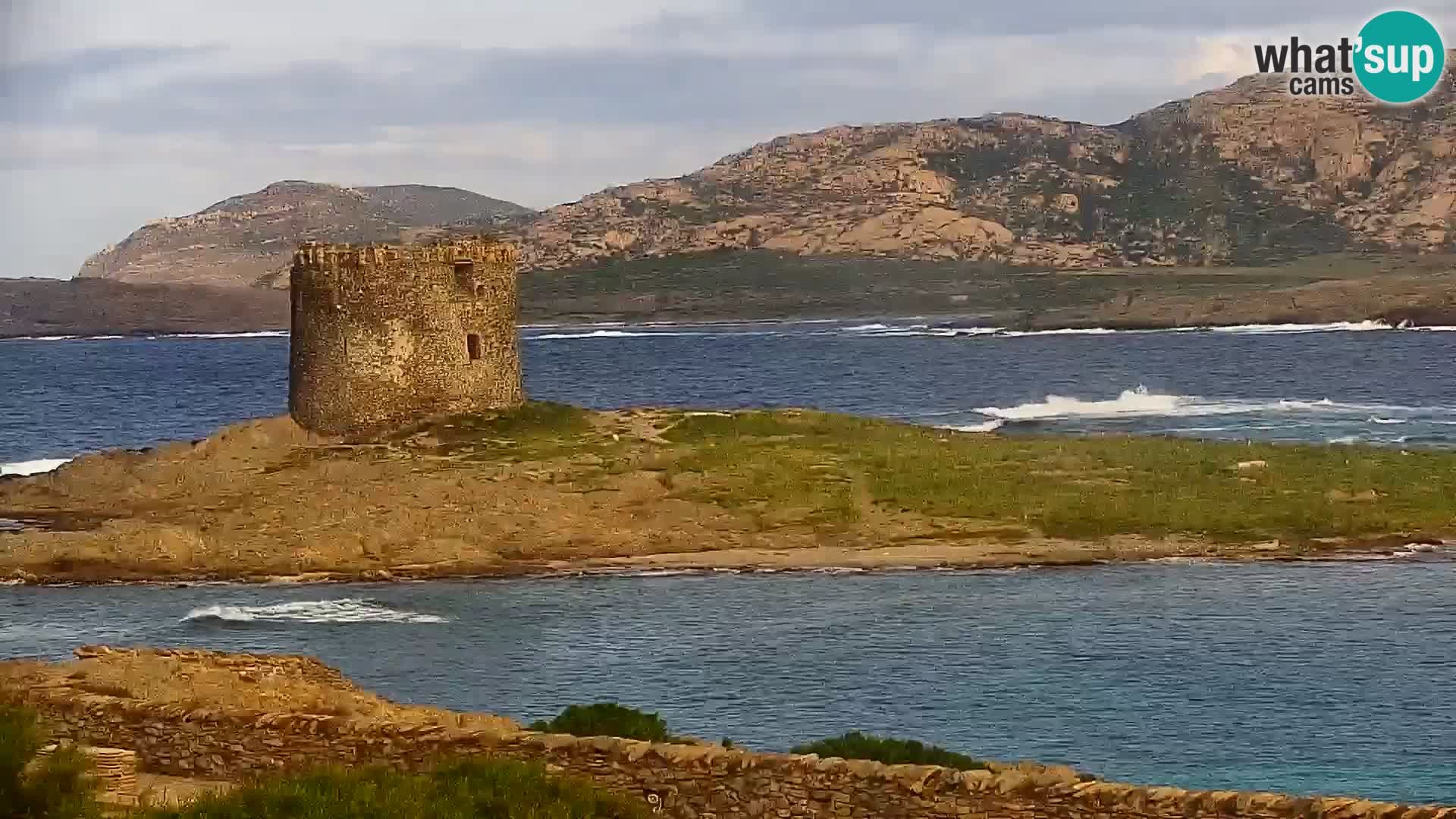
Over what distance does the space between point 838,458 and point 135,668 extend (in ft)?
65.7

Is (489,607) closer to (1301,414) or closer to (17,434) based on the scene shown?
(1301,414)

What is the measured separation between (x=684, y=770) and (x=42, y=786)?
3883 mm

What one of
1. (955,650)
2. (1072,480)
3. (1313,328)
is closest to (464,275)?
(1072,480)

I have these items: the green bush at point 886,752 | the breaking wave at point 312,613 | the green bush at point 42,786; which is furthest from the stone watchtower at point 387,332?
the green bush at point 42,786

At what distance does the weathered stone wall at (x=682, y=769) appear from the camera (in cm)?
1359

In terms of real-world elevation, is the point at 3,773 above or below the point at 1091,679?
above

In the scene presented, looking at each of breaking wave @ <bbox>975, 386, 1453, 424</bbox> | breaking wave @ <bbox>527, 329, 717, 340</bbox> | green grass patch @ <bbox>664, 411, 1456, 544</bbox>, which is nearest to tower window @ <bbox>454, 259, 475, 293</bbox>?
green grass patch @ <bbox>664, 411, 1456, 544</bbox>

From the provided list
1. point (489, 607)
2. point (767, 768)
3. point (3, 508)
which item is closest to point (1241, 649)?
point (489, 607)

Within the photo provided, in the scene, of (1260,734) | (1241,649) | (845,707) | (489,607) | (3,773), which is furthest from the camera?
(489,607)

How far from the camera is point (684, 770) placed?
14.9 meters

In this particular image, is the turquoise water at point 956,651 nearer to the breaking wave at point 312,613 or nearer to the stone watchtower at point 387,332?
the breaking wave at point 312,613

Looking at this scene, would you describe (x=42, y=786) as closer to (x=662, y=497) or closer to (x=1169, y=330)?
(x=662, y=497)

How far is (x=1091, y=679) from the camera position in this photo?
79.1ft

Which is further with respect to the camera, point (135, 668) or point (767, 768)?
point (135, 668)
